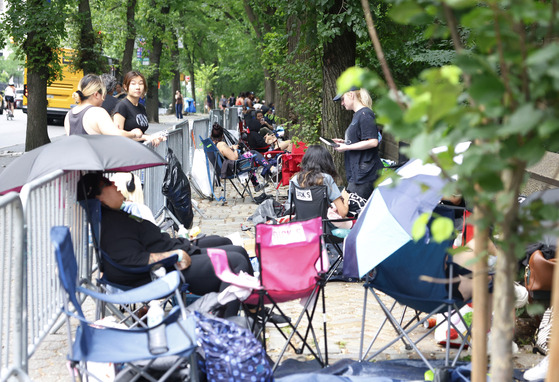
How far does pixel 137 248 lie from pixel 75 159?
2.52 feet

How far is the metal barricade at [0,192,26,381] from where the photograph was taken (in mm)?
3871

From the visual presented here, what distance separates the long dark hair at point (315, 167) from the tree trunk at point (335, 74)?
321cm

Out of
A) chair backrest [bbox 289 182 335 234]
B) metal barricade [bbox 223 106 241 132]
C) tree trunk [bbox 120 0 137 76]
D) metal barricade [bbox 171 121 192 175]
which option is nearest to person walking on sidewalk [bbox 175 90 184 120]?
tree trunk [bbox 120 0 137 76]

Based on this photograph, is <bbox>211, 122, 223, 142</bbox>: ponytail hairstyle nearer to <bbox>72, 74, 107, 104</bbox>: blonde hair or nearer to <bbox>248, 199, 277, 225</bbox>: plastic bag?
<bbox>248, 199, 277, 225</bbox>: plastic bag

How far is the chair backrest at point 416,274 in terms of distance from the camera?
4.74 m

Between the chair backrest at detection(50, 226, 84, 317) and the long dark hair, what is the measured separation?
3.26 meters

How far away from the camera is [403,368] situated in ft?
16.0

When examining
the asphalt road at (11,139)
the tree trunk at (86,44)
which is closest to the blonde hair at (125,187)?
the asphalt road at (11,139)

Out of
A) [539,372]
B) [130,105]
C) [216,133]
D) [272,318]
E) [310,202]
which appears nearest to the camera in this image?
[539,372]

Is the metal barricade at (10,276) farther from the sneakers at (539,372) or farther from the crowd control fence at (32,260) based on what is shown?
the sneakers at (539,372)

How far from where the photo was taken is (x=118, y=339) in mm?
4082

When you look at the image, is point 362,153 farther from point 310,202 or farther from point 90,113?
point 90,113

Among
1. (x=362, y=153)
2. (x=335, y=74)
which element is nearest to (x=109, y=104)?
(x=362, y=153)

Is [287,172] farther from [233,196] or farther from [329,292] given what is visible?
[329,292]
